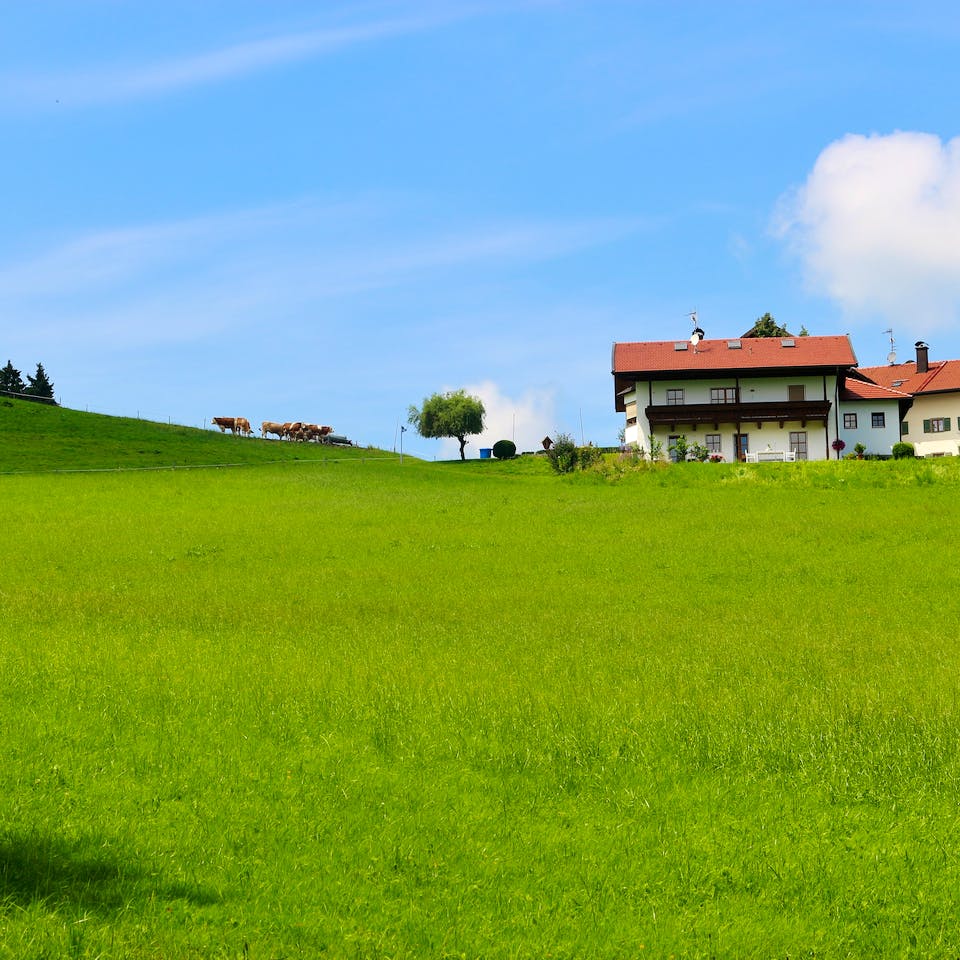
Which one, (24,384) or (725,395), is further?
(24,384)

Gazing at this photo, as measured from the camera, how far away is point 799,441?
75.8 m

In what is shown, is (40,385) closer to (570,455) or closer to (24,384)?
(24,384)

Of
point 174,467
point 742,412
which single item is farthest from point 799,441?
point 174,467

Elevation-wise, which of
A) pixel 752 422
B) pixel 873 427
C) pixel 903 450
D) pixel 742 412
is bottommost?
pixel 903 450

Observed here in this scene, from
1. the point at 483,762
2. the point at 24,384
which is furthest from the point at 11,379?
the point at 483,762

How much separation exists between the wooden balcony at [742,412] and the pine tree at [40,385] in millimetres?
80529

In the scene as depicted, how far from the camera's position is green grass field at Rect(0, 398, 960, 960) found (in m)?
8.82

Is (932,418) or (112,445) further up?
(932,418)

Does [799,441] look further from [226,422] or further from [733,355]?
[226,422]

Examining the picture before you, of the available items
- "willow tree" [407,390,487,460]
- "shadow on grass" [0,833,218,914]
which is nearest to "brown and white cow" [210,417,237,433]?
"willow tree" [407,390,487,460]

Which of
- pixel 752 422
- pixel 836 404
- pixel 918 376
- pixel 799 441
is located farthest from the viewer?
pixel 918 376

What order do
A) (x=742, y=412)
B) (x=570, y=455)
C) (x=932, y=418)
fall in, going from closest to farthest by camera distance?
(x=570, y=455) < (x=742, y=412) < (x=932, y=418)

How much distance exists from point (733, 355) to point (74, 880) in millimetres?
74205

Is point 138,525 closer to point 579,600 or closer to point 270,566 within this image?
point 270,566
